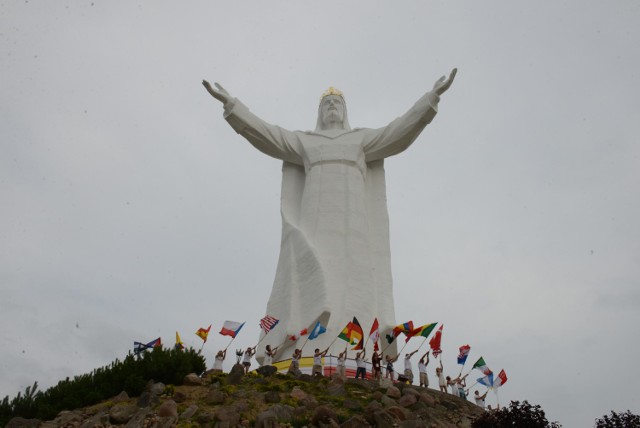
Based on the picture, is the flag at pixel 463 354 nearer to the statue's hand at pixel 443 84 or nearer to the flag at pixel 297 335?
the flag at pixel 297 335

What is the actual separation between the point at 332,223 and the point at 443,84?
4865 mm

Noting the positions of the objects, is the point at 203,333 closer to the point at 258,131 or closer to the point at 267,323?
the point at 267,323

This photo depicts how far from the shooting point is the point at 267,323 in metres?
15.3

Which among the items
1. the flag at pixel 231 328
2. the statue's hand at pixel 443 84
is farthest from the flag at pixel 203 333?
the statue's hand at pixel 443 84

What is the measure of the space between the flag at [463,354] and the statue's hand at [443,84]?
6.87m

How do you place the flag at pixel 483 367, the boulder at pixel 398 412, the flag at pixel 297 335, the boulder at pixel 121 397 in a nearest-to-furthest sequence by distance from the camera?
the boulder at pixel 398 412 < the boulder at pixel 121 397 < the flag at pixel 297 335 < the flag at pixel 483 367

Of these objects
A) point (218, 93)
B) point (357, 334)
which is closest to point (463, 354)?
point (357, 334)

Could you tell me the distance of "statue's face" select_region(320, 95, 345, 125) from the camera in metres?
19.9

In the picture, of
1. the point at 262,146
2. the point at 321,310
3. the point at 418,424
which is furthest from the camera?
the point at 262,146

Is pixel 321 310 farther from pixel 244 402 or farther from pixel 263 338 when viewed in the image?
pixel 244 402

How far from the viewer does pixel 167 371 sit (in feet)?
38.3

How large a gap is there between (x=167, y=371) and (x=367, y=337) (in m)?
5.29

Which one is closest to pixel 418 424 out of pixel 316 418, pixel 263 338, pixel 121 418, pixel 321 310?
pixel 316 418

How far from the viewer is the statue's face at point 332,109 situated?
19938 millimetres
